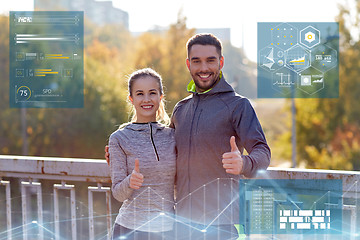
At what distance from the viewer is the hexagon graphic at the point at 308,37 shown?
4.41 meters

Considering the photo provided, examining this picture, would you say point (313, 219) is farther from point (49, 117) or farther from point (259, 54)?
point (49, 117)

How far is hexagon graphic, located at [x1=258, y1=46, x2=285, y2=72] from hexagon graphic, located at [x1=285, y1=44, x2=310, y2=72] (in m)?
0.05

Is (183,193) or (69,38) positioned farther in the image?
(69,38)

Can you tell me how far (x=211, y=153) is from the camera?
88.8 inches

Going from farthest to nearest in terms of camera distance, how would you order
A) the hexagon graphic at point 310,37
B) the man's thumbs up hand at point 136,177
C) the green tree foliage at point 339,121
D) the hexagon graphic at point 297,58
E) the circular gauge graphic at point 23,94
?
the green tree foliage at point 339,121 < the hexagon graphic at point 310,37 < the hexagon graphic at point 297,58 < the circular gauge graphic at point 23,94 < the man's thumbs up hand at point 136,177

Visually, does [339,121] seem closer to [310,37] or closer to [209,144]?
[310,37]

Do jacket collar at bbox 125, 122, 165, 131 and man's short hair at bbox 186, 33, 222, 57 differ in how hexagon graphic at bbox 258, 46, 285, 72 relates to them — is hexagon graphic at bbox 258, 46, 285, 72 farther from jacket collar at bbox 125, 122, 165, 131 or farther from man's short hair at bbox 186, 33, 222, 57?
jacket collar at bbox 125, 122, 165, 131

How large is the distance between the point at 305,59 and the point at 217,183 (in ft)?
7.79

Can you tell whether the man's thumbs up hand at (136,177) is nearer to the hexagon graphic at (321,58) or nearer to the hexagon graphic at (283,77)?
the hexagon graphic at (283,77)

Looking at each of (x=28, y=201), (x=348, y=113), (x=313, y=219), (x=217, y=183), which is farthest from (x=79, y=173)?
(x=348, y=113)

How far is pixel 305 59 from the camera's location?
432cm
